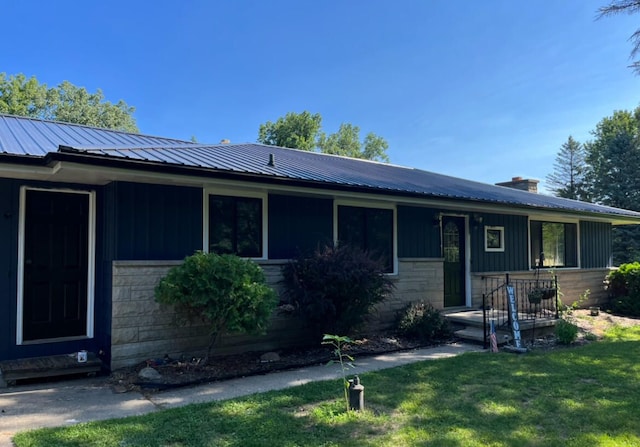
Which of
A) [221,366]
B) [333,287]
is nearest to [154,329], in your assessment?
[221,366]

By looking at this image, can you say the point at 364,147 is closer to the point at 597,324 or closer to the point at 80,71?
the point at 80,71

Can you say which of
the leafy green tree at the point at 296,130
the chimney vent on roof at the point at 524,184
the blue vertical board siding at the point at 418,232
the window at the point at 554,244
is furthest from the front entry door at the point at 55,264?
the leafy green tree at the point at 296,130

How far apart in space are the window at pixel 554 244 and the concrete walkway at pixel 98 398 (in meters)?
7.89

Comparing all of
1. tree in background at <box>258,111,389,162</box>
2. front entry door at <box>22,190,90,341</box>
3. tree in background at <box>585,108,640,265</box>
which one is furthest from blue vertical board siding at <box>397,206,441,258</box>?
tree in background at <box>258,111,389,162</box>

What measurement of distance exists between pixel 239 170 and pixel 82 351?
10.9 feet

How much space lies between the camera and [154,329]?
6.08 meters

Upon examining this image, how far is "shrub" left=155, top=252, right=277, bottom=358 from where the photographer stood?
5500 millimetres

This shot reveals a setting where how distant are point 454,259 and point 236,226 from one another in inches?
220

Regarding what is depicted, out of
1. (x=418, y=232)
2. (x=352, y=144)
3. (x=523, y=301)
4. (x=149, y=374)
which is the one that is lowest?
(x=149, y=374)

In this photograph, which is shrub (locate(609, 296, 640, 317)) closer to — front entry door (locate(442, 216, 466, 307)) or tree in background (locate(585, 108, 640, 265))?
front entry door (locate(442, 216, 466, 307))

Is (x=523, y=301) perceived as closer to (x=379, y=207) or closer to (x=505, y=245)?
(x=505, y=245)

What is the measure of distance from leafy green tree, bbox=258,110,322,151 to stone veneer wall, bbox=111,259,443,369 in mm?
→ 30142

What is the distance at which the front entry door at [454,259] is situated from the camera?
10133 mm

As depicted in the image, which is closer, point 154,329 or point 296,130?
point 154,329
